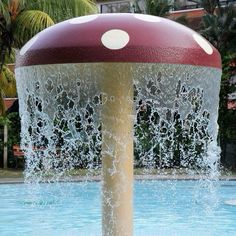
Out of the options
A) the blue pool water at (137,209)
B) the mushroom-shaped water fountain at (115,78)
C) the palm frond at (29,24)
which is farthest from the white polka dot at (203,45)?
the palm frond at (29,24)

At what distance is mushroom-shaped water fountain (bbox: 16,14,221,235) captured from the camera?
3658 millimetres

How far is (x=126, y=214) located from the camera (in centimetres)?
425

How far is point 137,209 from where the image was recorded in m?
10.6

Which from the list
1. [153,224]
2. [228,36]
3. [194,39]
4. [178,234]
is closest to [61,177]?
[153,224]

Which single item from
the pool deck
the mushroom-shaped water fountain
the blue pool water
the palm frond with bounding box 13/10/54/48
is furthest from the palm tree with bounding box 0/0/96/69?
the mushroom-shaped water fountain

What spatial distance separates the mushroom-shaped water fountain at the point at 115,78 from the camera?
12.0ft

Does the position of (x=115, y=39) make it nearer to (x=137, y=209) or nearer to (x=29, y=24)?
(x=137, y=209)

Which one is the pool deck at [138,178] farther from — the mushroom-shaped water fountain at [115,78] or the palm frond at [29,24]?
the mushroom-shaped water fountain at [115,78]

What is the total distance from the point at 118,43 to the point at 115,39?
38mm

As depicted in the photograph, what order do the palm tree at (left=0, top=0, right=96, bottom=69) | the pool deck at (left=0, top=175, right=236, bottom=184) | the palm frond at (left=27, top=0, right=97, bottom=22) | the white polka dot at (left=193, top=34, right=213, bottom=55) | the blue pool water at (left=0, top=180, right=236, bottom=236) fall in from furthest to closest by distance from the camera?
the palm frond at (left=27, top=0, right=97, bottom=22) < the palm tree at (left=0, top=0, right=96, bottom=69) < the pool deck at (left=0, top=175, right=236, bottom=184) < the blue pool water at (left=0, top=180, right=236, bottom=236) < the white polka dot at (left=193, top=34, right=213, bottom=55)

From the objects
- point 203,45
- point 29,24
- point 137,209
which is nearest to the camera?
point 203,45

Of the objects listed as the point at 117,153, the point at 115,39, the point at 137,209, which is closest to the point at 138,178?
the point at 137,209

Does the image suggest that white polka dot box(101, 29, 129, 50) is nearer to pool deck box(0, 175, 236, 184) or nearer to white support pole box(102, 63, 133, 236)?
white support pole box(102, 63, 133, 236)

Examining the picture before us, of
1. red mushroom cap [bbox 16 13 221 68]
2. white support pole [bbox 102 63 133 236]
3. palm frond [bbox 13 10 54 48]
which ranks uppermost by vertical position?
palm frond [bbox 13 10 54 48]
